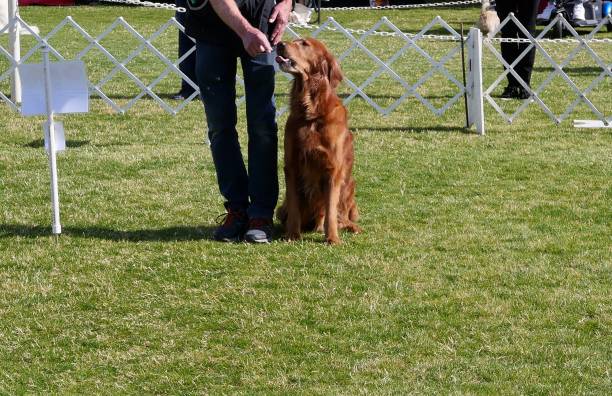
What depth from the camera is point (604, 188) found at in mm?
7148

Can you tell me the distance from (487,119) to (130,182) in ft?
12.9

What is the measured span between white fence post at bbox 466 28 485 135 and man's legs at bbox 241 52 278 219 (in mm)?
3771

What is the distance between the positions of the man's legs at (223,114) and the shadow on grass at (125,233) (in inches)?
10.4

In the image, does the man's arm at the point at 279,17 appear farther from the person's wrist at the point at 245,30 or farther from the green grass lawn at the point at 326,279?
the green grass lawn at the point at 326,279

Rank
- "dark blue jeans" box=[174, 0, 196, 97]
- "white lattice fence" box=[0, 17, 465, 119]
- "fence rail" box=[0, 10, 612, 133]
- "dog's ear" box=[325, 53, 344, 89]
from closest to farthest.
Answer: "dog's ear" box=[325, 53, 344, 89] → "fence rail" box=[0, 10, 612, 133] → "white lattice fence" box=[0, 17, 465, 119] → "dark blue jeans" box=[174, 0, 196, 97]

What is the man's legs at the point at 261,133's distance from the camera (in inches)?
225

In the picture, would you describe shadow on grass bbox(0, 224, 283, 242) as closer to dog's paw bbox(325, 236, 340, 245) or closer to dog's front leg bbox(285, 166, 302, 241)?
dog's front leg bbox(285, 166, 302, 241)

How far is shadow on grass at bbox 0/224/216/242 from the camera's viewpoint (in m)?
6.02

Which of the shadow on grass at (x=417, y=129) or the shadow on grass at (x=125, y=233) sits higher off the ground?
the shadow on grass at (x=417, y=129)

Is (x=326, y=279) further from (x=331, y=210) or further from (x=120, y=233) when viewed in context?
(x=120, y=233)

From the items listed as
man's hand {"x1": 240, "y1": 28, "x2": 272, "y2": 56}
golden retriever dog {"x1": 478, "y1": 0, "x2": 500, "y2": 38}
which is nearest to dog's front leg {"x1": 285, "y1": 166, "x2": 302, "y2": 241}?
man's hand {"x1": 240, "y1": 28, "x2": 272, "y2": 56}

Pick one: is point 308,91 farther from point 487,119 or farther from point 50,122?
point 487,119

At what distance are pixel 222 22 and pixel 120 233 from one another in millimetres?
1389

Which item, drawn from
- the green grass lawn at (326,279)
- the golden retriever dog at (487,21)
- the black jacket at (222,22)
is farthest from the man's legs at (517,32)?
the golden retriever dog at (487,21)
